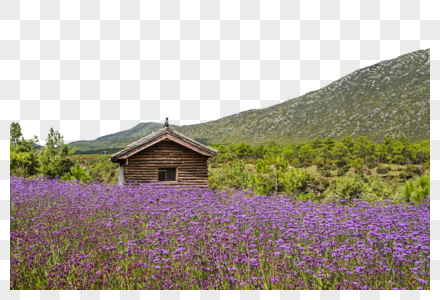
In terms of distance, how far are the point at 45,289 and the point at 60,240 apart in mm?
1368

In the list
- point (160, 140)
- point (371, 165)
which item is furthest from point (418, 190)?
point (371, 165)

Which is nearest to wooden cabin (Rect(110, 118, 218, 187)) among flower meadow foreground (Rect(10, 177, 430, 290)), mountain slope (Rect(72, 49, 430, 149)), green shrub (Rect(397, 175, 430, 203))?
flower meadow foreground (Rect(10, 177, 430, 290))

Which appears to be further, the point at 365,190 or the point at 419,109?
the point at 419,109

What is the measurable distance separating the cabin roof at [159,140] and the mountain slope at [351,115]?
2328 inches

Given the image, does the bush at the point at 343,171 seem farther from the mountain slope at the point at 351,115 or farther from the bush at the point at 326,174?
the mountain slope at the point at 351,115

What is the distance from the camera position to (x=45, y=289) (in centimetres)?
453

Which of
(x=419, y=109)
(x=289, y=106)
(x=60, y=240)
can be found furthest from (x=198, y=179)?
(x=289, y=106)

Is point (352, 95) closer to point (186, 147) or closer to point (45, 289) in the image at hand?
point (186, 147)

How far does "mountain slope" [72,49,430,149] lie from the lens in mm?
82625

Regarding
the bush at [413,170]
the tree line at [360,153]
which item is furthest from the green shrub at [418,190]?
the bush at [413,170]

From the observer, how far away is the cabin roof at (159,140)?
14.4 meters

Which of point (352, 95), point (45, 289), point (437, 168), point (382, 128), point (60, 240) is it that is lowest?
point (45, 289)

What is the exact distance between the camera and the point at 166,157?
1486cm

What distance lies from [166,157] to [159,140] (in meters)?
0.90
